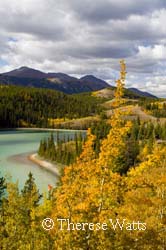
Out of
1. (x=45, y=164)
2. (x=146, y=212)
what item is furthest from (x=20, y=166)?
(x=146, y=212)

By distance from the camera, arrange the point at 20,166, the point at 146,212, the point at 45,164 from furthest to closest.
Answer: the point at 45,164, the point at 20,166, the point at 146,212

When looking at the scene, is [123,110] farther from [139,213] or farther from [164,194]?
[164,194]

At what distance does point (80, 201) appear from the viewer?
16328 millimetres

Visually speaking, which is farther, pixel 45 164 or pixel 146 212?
pixel 45 164

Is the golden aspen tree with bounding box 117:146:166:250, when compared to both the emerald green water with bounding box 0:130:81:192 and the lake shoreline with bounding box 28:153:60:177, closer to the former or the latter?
the emerald green water with bounding box 0:130:81:192

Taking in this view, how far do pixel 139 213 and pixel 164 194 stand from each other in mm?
3263

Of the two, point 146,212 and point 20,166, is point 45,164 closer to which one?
point 20,166

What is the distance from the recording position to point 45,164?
12544 centimetres

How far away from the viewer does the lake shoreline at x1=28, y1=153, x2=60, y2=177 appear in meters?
115

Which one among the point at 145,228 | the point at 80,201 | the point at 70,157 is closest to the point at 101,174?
the point at 80,201

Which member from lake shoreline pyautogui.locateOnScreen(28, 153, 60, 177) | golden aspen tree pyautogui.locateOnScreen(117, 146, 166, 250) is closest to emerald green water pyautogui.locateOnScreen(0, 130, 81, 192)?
lake shoreline pyautogui.locateOnScreen(28, 153, 60, 177)

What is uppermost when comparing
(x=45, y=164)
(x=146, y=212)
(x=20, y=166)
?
(x=146, y=212)

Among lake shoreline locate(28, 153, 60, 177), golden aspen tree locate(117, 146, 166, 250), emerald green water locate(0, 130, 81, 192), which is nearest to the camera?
golden aspen tree locate(117, 146, 166, 250)

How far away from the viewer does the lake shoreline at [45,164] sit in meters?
115
